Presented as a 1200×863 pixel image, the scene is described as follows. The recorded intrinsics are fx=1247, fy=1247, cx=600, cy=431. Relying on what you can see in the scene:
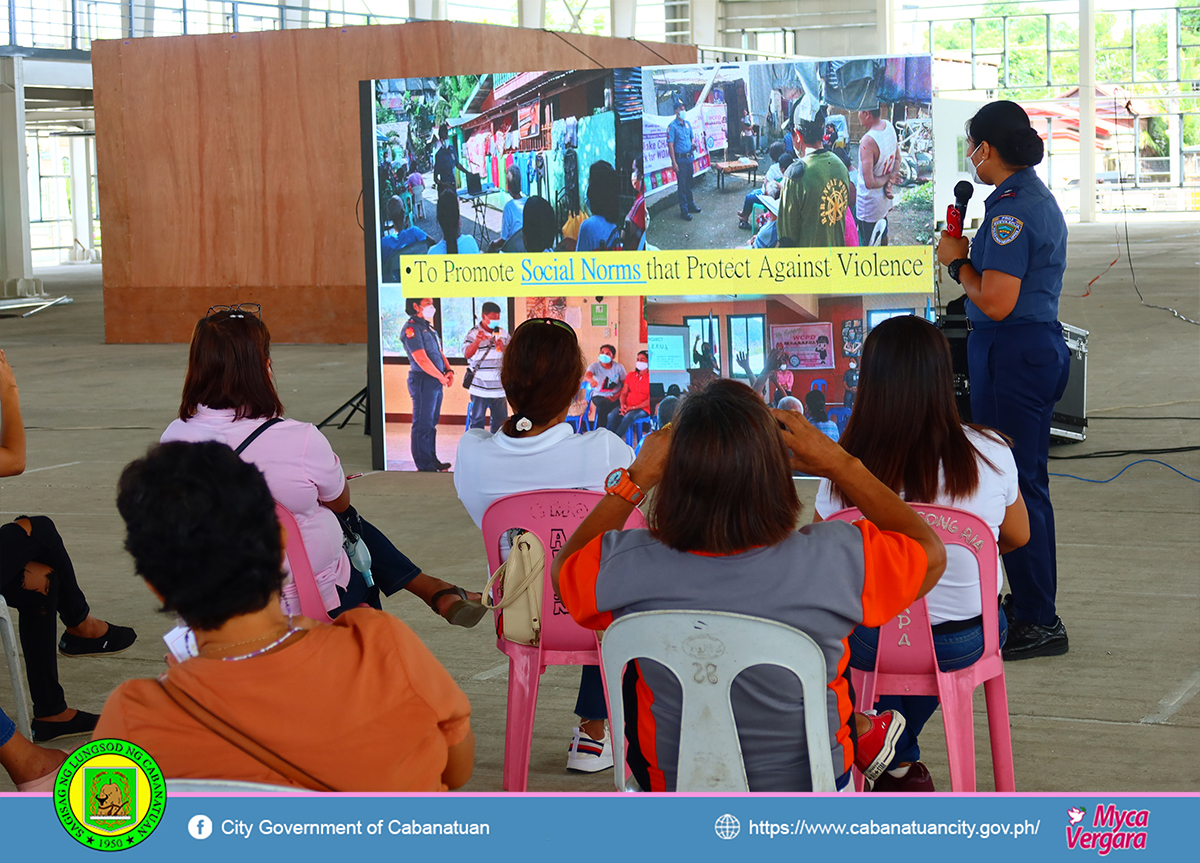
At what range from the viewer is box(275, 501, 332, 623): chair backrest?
2.71 metres

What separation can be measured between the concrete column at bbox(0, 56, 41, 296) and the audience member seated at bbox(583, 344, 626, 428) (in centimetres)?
1436

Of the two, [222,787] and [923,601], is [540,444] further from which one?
[222,787]

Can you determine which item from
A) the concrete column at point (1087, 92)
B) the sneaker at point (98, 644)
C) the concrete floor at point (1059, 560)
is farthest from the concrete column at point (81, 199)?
the sneaker at point (98, 644)

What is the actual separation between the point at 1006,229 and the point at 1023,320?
26 centimetres

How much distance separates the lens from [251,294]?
551 inches

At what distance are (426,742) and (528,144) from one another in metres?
4.90

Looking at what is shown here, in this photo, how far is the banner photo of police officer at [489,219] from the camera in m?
6.05

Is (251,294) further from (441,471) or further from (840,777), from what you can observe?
(840,777)

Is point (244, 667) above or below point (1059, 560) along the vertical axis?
above

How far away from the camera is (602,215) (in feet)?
19.8

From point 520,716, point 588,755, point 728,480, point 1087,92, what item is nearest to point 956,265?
point 588,755

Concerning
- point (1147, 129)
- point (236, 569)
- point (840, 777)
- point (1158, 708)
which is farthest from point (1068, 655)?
point (1147, 129)

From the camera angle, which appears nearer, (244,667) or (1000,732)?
(244,667)
